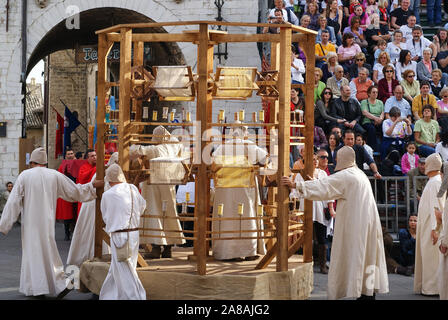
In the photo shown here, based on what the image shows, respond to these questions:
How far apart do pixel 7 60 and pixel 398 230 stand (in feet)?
34.9

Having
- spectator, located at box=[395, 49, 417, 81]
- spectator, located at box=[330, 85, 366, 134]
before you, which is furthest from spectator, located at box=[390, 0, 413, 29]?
spectator, located at box=[330, 85, 366, 134]

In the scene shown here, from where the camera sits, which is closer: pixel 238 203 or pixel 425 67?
pixel 238 203

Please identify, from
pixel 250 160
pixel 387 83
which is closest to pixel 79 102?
pixel 387 83

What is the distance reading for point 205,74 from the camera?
340 inches

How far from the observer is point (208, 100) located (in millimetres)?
9273

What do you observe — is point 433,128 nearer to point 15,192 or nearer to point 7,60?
point 15,192

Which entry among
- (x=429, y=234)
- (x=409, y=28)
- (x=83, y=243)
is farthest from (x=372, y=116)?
(x=83, y=243)

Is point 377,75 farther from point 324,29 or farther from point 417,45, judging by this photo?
point 417,45

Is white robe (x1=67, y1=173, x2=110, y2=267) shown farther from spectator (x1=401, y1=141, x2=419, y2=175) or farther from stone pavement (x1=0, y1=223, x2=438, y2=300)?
spectator (x1=401, y1=141, x2=419, y2=175)

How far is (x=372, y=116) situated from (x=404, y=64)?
199cm

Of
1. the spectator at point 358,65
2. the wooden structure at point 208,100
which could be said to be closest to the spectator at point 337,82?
the spectator at point 358,65

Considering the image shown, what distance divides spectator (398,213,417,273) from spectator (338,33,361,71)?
15.3 feet

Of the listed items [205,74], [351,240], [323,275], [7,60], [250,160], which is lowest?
[323,275]

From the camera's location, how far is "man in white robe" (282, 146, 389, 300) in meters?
9.16
